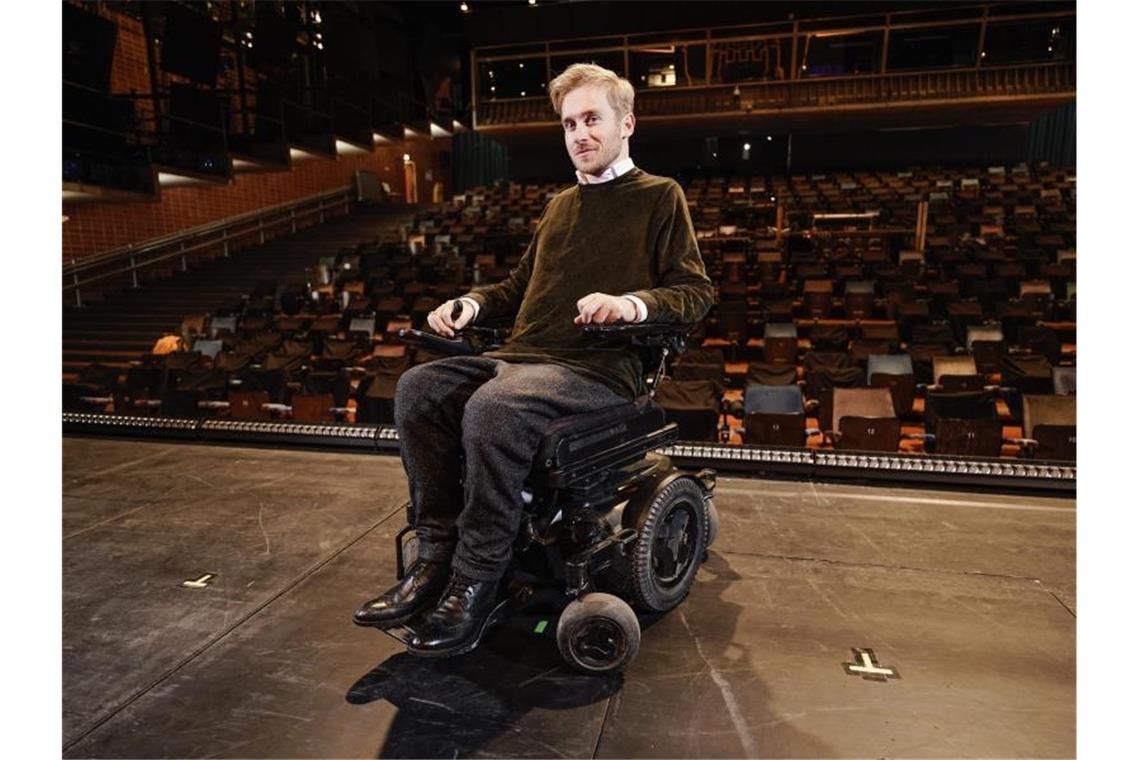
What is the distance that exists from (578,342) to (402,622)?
72 cm

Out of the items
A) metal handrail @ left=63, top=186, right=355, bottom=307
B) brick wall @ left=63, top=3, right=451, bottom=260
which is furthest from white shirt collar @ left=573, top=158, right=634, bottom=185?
metal handrail @ left=63, top=186, right=355, bottom=307

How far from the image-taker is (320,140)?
11812mm

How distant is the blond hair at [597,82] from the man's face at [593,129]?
0.03 ft

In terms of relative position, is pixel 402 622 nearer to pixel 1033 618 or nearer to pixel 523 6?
pixel 1033 618

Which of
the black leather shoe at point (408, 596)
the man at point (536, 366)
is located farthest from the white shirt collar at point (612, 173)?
the black leather shoe at point (408, 596)

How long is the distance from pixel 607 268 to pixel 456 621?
0.85 meters

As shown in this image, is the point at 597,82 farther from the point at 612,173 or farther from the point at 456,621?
the point at 456,621

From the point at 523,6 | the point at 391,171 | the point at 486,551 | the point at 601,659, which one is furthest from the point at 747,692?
the point at 391,171

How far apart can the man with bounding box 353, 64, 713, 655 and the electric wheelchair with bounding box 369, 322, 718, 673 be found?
46 millimetres

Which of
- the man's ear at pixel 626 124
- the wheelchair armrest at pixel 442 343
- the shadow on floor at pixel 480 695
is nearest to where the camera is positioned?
the shadow on floor at pixel 480 695

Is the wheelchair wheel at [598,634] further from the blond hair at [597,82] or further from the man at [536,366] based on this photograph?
the blond hair at [597,82]

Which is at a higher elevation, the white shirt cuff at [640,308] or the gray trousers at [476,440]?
the white shirt cuff at [640,308]

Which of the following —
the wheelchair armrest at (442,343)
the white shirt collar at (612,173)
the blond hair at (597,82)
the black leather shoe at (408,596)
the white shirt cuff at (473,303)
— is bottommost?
the black leather shoe at (408,596)

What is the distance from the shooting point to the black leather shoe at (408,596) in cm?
146
